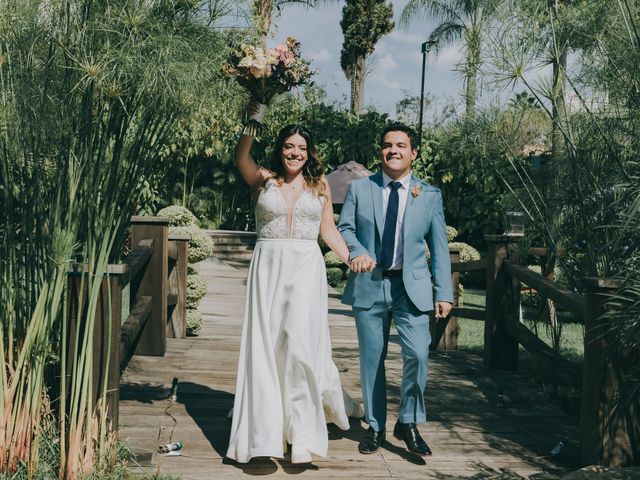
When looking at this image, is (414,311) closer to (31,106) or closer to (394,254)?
(394,254)

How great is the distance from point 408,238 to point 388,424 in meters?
1.26

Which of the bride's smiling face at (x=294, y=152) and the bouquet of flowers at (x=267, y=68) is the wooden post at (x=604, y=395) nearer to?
the bride's smiling face at (x=294, y=152)

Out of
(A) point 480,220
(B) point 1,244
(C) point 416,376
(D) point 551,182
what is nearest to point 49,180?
(B) point 1,244

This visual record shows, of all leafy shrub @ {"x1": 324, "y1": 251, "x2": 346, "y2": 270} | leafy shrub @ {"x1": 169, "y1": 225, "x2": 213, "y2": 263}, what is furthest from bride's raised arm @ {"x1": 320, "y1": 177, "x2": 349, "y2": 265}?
leafy shrub @ {"x1": 324, "y1": 251, "x2": 346, "y2": 270}

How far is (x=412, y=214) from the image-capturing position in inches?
169

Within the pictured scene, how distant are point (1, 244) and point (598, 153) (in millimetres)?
3166

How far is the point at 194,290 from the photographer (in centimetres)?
791

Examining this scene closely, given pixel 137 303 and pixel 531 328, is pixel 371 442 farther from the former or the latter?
pixel 531 328

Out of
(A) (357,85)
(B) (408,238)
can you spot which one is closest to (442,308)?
(B) (408,238)

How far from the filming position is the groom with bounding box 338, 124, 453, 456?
4.26 m

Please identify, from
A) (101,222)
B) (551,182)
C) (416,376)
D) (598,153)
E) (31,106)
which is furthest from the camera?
(551,182)

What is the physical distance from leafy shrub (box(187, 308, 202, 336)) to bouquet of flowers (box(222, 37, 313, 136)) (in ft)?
13.2

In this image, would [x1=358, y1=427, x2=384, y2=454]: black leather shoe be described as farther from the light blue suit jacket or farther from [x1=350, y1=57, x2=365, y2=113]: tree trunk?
[x1=350, y1=57, x2=365, y2=113]: tree trunk

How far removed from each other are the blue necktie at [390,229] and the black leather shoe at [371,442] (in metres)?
0.84
